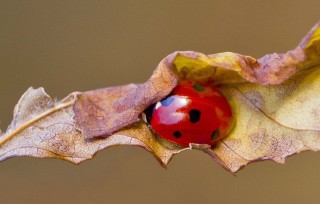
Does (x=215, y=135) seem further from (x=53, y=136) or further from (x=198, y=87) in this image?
(x=53, y=136)

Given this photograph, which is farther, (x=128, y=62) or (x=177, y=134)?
(x=128, y=62)

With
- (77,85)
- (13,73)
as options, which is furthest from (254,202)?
(13,73)

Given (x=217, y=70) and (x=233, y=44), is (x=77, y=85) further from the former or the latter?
(x=217, y=70)

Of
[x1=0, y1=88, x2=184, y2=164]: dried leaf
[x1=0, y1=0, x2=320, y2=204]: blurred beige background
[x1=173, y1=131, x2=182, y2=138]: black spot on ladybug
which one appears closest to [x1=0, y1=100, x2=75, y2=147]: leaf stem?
[x1=0, y1=88, x2=184, y2=164]: dried leaf

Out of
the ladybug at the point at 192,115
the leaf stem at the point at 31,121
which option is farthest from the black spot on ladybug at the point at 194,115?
the leaf stem at the point at 31,121

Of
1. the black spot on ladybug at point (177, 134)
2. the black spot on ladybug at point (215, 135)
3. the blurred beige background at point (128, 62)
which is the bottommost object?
the blurred beige background at point (128, 62)

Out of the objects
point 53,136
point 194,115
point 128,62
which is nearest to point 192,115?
point 194,115

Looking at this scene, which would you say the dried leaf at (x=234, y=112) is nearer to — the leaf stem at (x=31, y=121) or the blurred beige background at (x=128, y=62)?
the leaf stem at (x=31, y=121)
